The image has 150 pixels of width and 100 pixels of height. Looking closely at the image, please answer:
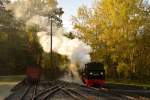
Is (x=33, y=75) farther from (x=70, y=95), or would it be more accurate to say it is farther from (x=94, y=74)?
(x=70, y=95)

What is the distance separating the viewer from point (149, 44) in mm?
59625

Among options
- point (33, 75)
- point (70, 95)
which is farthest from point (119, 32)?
point (70, 95)

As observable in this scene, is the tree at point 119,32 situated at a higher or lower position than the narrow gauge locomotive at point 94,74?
higher

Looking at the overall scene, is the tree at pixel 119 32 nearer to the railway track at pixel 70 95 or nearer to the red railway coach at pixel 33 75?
the red railway coach at pixel 33 75

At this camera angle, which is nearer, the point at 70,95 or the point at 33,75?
the point at 70,95

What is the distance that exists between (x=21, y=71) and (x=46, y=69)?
7.12 m

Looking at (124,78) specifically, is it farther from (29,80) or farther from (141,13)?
(29,80)

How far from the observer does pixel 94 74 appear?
42656 millimetres

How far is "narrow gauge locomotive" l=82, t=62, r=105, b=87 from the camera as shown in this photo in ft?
138

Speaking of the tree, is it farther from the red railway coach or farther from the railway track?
the railway track

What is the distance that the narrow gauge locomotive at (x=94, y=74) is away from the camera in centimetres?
4219

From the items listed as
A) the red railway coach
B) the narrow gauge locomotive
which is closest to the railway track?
the narrow gauge locomotive

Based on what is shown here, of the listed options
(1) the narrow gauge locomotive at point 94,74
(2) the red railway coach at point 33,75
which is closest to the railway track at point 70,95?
(1) the narrow gauge locomotive at point 94,74

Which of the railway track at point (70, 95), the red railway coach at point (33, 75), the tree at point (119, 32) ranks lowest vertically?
the railway track at point (70, 95)
